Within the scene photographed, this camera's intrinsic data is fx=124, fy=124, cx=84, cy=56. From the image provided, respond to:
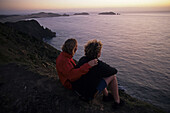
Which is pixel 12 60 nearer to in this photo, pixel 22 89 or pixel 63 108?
pixel 22 89

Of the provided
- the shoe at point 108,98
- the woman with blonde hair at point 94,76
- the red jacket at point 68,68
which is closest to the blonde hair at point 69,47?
the red jacket at point 68,68

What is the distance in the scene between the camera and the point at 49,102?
4.05 metres

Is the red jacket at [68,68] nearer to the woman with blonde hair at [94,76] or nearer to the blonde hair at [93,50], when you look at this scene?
the woman with blonde hair at [94,76]

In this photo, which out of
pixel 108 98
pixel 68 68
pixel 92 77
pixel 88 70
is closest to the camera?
pixel 88 70

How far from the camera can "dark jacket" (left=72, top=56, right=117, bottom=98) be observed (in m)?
3.48

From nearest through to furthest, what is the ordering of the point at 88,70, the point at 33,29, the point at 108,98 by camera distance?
the point at 88,70 → the point at 108,98 → the point at 33,29

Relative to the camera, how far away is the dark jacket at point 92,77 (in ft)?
11.4

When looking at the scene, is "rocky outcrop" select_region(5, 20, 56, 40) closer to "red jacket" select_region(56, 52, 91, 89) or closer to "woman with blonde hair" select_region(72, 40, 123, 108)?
"red jacket" select_region(56, 52, 91, 89)

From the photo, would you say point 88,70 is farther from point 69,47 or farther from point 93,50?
point 69,47

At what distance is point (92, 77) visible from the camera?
354cm

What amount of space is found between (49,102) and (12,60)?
13.0 feet

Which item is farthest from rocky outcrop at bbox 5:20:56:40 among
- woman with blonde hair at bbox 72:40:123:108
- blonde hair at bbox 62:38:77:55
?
woman with blonde hair at bbox 72:40:123:108

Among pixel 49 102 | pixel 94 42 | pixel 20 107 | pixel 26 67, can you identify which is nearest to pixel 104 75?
pixel 94 42

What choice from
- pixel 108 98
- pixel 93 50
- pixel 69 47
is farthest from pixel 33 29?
pixel 93 50
